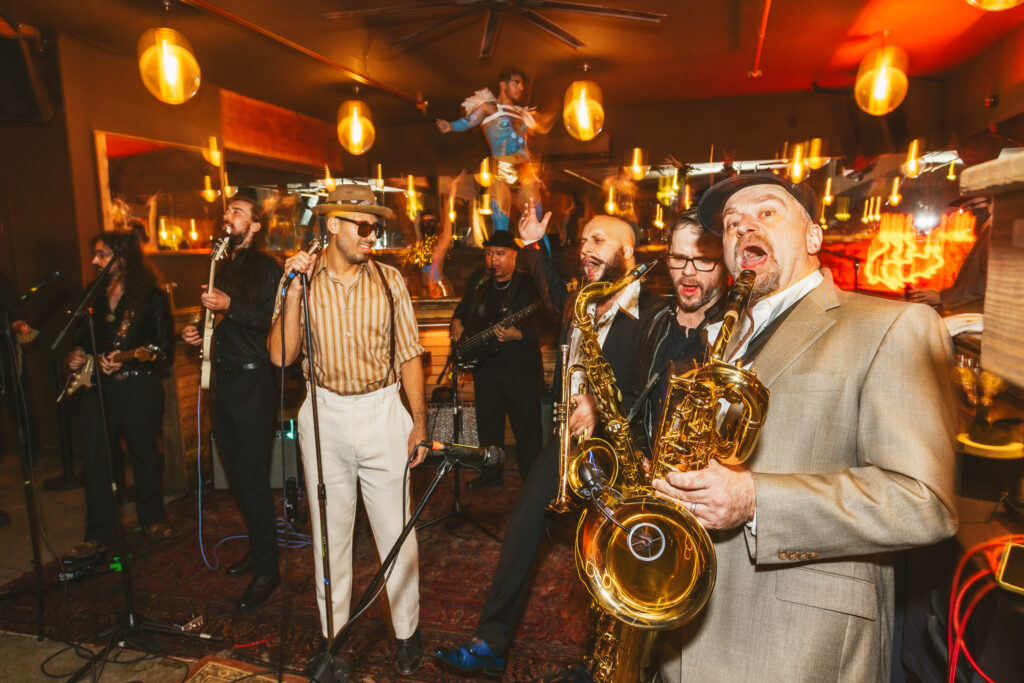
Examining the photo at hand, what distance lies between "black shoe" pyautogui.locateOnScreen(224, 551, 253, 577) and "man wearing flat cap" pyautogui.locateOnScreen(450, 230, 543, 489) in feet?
6.29

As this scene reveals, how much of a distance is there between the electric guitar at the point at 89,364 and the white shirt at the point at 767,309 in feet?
13.6

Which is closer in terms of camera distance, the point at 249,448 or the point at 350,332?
the point at 350,332

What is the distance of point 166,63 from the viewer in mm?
4484

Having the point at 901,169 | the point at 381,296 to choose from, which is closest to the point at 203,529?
the point at 381,296

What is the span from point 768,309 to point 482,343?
3.46 metres

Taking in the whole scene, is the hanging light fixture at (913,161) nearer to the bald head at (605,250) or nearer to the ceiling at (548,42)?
the ceiling at (548,42)

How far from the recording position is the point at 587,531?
72.1 inches

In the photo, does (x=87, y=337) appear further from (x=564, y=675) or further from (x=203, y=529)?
(x=564, y=675)

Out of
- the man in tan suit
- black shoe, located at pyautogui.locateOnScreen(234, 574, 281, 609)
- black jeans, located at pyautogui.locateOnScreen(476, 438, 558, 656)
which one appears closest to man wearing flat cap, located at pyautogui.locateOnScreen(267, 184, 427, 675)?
black jeans, located at pyautogui.locateOnScreen(476, 438, 558, 656)

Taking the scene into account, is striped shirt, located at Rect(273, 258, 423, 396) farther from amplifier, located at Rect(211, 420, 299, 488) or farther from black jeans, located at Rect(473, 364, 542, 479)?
amplifier, located at Rect(211, 420, 299, 488)

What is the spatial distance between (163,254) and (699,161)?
357 inches

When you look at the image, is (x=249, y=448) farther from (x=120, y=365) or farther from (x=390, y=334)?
(x=390, y=334)

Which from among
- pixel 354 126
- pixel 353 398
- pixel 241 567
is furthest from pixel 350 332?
pixel 354 126

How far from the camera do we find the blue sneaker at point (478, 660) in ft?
9.37
